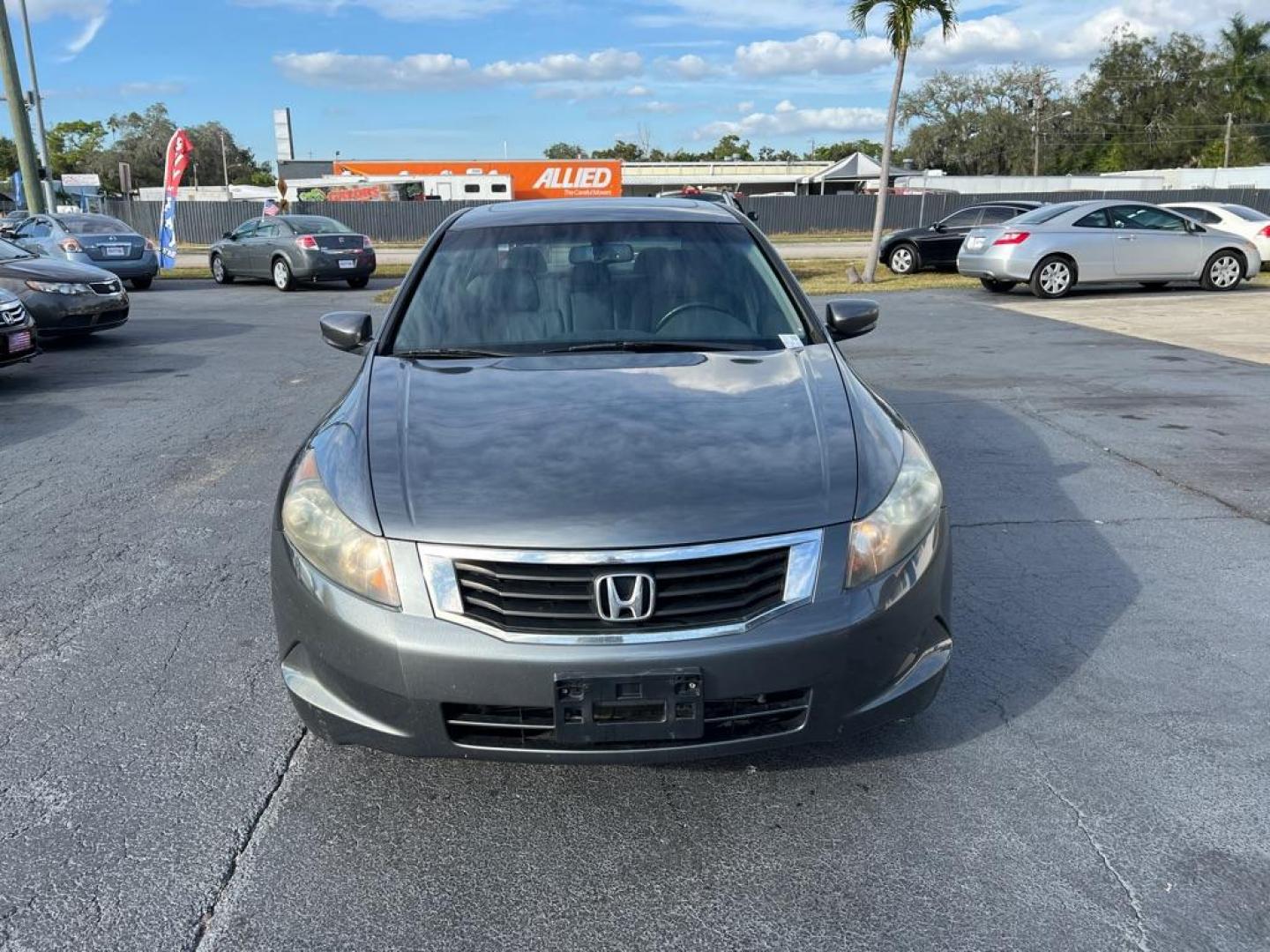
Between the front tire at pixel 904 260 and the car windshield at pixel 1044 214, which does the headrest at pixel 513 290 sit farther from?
the front tire at pixel 904 260

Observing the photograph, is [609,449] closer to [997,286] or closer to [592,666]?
[592,666]

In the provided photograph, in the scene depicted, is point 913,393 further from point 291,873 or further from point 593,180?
point 593,180

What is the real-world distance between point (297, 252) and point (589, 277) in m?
16.5

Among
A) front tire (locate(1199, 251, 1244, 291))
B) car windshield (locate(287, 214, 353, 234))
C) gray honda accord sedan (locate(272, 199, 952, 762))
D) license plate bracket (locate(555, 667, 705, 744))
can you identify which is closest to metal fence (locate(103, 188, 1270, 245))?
car windshield (locate(287, 214, 353, 234))

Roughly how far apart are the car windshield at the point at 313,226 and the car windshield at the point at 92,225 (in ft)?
9.54

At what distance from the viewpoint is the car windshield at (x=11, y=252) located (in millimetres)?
11250

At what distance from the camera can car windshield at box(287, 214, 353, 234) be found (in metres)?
19.4

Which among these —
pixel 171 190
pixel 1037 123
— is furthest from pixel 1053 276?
pixel 1037 123

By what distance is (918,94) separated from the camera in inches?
3317

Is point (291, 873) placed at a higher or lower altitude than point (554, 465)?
lower

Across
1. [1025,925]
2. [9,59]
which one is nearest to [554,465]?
[1025,925]

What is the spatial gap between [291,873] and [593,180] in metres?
49.1

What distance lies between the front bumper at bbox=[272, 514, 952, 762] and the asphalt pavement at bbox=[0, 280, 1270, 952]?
29 cm

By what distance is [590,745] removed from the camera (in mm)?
2451
